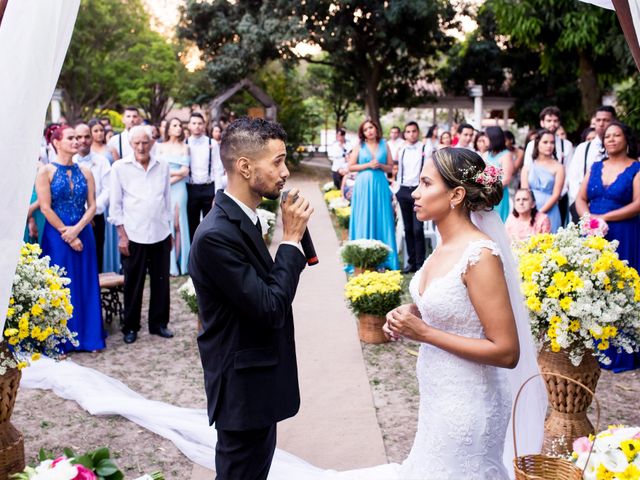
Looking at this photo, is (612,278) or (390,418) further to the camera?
(390,418)

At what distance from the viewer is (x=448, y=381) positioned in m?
3.10

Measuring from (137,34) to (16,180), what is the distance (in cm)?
4031

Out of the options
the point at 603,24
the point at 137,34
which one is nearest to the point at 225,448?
the point at 603,24

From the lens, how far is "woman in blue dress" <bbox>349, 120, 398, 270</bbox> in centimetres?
970

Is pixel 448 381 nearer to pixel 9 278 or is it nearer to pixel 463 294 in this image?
pixel 463 294

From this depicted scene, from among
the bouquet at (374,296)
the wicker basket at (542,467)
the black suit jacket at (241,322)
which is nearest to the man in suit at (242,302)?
the black suit jacket at (241,322)

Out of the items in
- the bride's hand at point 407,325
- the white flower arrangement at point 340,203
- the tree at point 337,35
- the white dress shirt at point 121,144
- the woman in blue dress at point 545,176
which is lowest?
the white flower arrangement at point 340,203

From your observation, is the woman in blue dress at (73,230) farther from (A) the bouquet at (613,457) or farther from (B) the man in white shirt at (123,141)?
(A) the bouquet at (613,457)

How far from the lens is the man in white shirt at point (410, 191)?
32.1 ft

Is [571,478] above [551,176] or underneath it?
underneath

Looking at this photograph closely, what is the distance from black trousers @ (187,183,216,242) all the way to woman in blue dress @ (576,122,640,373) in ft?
18.1

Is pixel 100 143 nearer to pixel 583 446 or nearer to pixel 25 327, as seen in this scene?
pixel 25 327

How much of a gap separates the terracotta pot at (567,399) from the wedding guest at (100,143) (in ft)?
22.9

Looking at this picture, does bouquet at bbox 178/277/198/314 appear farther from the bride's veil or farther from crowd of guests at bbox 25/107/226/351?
the bride's veil
